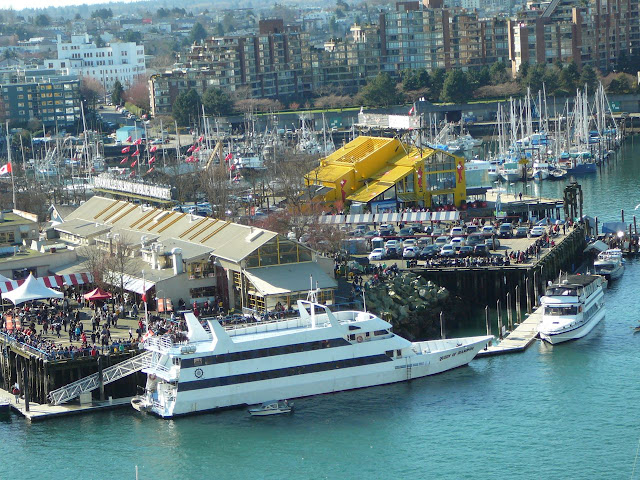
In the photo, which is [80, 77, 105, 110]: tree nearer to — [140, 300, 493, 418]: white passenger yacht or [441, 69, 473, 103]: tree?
[441, 69, 473, 103]: tree

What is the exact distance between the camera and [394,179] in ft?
210

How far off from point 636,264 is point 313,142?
1713 inches

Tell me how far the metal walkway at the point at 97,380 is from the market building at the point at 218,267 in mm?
5251

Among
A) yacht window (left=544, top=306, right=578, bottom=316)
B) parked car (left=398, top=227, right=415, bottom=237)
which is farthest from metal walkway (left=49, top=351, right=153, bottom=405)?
parked car (left=398, top=227, right=415, bottom=237)

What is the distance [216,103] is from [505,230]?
5993cm

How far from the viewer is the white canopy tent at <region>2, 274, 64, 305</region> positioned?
143 feet

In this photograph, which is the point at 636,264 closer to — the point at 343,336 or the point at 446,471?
the point at 343,336

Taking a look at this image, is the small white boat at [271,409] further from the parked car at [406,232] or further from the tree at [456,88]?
the tree at [456,88]

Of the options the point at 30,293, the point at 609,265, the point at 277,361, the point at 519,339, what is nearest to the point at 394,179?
the point at 609,265

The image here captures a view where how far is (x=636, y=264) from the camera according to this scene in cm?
5522

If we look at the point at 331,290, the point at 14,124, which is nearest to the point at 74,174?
the point at 14,124

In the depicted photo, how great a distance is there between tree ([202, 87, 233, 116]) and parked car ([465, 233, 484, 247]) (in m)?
61.3

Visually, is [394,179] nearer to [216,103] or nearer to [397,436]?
[397,436]

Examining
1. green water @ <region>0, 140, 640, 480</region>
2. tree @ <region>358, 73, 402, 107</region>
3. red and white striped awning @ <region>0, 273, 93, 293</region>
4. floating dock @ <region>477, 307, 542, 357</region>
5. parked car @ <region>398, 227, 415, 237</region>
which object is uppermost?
tree @ <region>358, 73, 402, 107</region>
